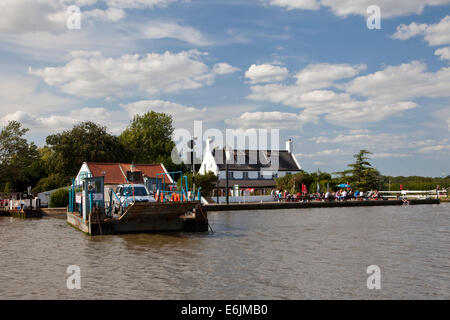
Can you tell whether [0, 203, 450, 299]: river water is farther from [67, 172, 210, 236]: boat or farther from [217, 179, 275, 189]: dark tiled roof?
[217, 179, 275, 189]: dark tiled roof

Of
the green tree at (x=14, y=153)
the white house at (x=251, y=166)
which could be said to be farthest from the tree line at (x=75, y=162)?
the white house at (x=251, y=166)

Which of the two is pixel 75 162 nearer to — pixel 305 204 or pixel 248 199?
pixel 248 199

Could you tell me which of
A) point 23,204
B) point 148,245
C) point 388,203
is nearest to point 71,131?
point 23,204

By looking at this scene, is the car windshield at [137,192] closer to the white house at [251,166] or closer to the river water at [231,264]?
the river water at [231,264]

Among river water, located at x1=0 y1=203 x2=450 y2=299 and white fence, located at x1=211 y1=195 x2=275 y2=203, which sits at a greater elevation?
white fence, located at x1=211 y1=195 x2=275 y2=203

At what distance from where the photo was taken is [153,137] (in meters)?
94.6

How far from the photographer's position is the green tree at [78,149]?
66.2 meters

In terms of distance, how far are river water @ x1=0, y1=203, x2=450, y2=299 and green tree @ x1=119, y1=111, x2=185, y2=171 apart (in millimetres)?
62376

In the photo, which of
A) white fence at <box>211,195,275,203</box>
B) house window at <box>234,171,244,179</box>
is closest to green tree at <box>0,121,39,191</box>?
white fence at <box>211,195,275,203</box>

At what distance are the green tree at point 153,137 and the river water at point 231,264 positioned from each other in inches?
2456

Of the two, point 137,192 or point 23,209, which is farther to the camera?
point 23,209

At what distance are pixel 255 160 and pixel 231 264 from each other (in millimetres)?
64195

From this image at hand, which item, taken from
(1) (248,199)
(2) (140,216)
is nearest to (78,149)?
(1) (248,199)

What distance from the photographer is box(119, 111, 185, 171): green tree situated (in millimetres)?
88250
